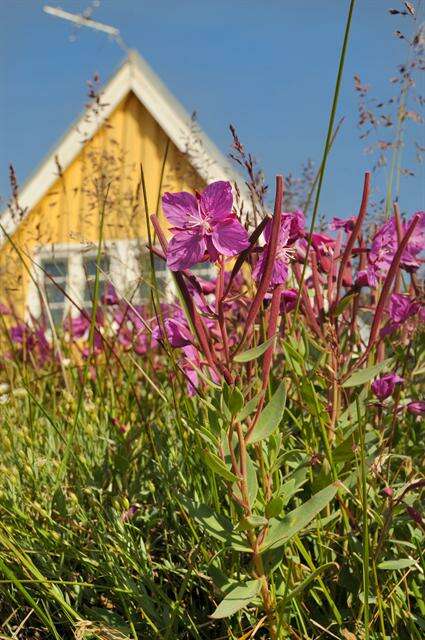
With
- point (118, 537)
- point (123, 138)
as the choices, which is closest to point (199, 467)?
point (118, 537)

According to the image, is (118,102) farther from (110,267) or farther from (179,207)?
(179,207)

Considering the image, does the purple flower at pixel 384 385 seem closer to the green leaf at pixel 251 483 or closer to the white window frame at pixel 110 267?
the green leaf at pixel 251 483

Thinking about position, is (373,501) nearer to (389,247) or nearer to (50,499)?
(389,247)

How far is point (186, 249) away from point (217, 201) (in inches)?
3.9

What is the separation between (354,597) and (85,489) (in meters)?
0.67

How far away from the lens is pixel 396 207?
159cm

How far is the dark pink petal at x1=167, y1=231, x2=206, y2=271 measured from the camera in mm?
1261

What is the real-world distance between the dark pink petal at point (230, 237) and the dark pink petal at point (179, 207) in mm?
61

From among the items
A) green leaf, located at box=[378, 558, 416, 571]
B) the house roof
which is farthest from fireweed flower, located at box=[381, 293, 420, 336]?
the house roof

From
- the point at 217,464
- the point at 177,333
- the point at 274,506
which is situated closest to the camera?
the point at 217,464

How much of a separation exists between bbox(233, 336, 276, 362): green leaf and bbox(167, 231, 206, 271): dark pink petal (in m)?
0.17

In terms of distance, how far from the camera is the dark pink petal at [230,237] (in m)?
1.27

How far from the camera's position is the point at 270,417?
4.36ft

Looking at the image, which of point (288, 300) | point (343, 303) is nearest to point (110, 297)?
point (288, 300)
